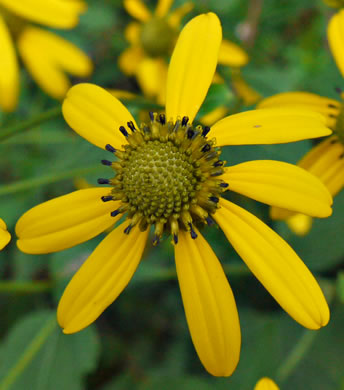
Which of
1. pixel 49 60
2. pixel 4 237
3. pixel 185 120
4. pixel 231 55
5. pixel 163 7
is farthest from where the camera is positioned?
pixel 49 60

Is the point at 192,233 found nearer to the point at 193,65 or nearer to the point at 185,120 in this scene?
the point at 185,120

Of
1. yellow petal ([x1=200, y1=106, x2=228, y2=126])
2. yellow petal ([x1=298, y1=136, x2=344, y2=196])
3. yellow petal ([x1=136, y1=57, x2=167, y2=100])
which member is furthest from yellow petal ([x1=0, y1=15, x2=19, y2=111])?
yellow petal ([x1=298, y1=136, x2=344, y2=196])

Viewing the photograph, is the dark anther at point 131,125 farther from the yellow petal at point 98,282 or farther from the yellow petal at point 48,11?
the yellow petal at point 48,11

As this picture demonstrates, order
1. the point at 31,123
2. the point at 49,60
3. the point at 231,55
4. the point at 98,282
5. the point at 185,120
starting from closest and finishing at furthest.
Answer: the point at 98,282
the point at 185,120
the point at 31,123
the point at 231,55
the point at 49,60

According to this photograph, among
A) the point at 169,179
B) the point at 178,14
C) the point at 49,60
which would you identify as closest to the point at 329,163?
the point at 169,179

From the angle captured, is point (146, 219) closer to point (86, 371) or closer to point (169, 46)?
point (86, 371)

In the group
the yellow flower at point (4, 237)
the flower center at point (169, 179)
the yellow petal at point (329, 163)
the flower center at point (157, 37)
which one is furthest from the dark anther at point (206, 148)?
the flower center at point (157, 37)
